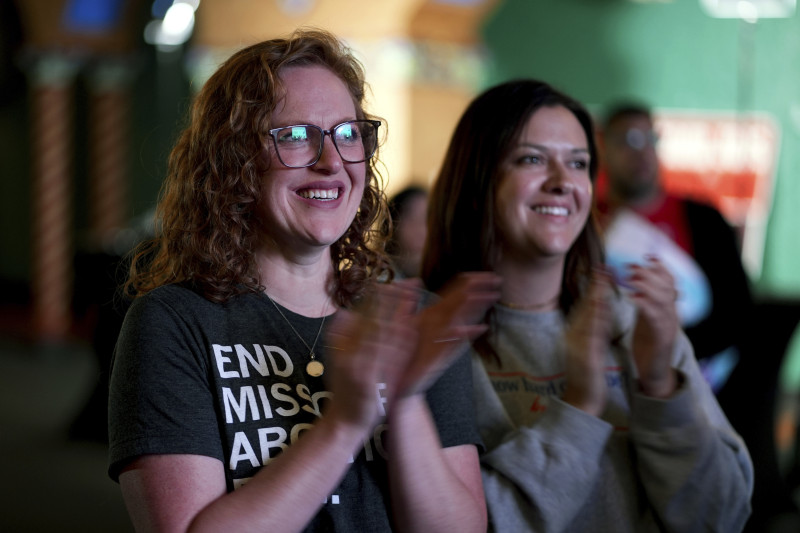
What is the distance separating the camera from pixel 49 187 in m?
10.6

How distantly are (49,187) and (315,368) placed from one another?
10110 mm

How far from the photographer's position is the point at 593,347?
5.22 feet

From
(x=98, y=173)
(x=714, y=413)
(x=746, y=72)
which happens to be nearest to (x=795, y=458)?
(x=714, y=413)

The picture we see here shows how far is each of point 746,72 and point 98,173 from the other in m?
7.99

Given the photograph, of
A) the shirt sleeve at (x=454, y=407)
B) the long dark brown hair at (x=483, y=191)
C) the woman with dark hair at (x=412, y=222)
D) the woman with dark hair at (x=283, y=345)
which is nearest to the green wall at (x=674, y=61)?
the woman with dark hair at (x=412, y=222)

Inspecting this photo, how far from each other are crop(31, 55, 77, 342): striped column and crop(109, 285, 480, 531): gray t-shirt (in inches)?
387

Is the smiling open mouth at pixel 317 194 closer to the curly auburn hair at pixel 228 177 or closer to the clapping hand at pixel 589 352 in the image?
the curly auburn hair at pixel 228 177

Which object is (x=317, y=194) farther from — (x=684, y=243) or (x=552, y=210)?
(x=684, y=243)

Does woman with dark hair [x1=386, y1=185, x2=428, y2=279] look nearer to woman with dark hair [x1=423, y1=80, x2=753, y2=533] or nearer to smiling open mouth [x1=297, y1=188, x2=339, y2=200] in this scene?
woman with dark hair [x1=423, y1=80, x2=753, y2=533]

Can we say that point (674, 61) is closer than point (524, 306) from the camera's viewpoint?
No

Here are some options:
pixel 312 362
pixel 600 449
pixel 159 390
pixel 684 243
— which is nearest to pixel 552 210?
pixel 600 449

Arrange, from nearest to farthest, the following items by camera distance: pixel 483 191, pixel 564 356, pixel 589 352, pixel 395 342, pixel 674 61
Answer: pixel 395 342, pixel 589 352, pixel 564 356, pixel 483 191, pixel 674 61

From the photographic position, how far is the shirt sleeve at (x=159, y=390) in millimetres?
1252

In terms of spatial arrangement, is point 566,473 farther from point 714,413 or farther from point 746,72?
point 746,72
